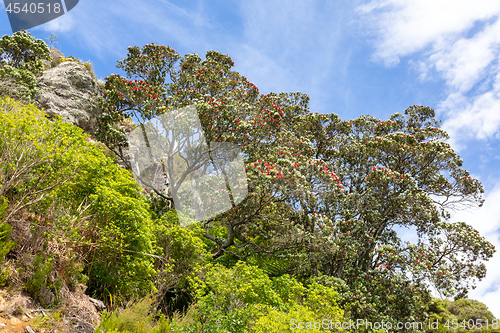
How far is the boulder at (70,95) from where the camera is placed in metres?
19.8

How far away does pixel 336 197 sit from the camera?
47.2 ft

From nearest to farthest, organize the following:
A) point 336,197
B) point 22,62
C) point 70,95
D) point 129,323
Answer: point 129,323
point 336,197
point 22,62
point 70,95

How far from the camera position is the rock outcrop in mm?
19781

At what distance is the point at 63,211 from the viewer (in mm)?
8625

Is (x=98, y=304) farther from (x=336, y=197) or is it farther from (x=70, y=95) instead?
(x=70, y=95)

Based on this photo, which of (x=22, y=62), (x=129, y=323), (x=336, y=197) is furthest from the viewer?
(x=22, y=62)

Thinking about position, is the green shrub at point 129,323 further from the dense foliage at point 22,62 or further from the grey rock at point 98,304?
the dense foliage at point 22,62

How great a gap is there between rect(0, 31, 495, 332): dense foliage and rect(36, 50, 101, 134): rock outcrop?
1637 millimetres

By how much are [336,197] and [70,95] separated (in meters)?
18.0

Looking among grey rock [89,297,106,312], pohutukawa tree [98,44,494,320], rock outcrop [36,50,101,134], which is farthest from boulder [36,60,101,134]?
grey rock [89,297,106,312]

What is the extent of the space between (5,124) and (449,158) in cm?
1708

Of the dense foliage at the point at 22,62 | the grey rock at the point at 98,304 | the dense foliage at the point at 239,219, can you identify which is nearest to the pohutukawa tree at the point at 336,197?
the dense foliage at the point at 239,219

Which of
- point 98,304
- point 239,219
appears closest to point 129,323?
point 98,304

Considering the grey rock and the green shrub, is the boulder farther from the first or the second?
the green shrub
